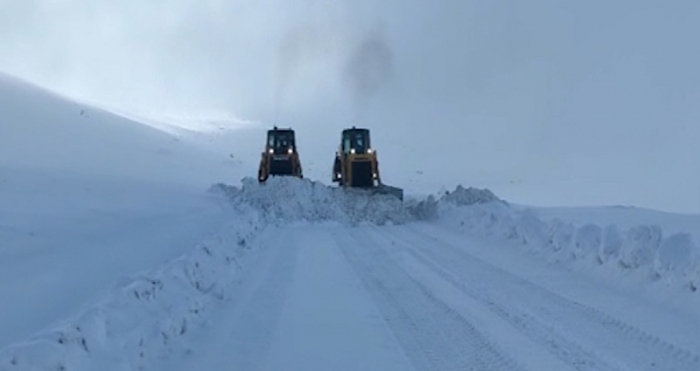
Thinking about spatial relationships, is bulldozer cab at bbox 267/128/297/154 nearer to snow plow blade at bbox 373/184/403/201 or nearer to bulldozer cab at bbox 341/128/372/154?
bulldozer cab at bbox 341/128/372/154

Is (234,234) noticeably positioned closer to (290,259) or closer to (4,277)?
(290,259)

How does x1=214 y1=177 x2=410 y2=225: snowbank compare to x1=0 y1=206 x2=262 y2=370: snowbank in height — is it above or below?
above

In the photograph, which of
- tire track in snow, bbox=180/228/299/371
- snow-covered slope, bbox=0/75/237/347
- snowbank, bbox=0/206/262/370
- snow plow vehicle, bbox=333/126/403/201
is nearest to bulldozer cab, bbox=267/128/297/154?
snow plow vehicle, bbox=333/126/403/201

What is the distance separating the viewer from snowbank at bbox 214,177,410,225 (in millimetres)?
24000

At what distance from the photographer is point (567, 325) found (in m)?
7.85

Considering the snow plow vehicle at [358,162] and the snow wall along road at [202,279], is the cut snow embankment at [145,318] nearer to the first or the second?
the snow wall along road at [202,279]

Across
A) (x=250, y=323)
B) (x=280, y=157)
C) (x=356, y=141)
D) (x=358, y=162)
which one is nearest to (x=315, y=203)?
(x=358, y=162)

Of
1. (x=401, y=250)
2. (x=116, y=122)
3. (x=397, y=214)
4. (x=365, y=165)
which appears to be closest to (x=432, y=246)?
(x=401, y=250)

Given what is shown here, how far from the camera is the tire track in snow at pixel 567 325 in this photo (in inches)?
255

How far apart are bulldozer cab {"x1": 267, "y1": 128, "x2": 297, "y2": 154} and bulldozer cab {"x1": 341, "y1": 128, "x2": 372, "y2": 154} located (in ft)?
9.18

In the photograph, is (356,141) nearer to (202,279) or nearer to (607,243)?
(607,243)

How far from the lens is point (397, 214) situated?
953 inches

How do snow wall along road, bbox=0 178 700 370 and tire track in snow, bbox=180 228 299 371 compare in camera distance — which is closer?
snow wall along road, bbox=0 178 700 370

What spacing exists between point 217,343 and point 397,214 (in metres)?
17.4
